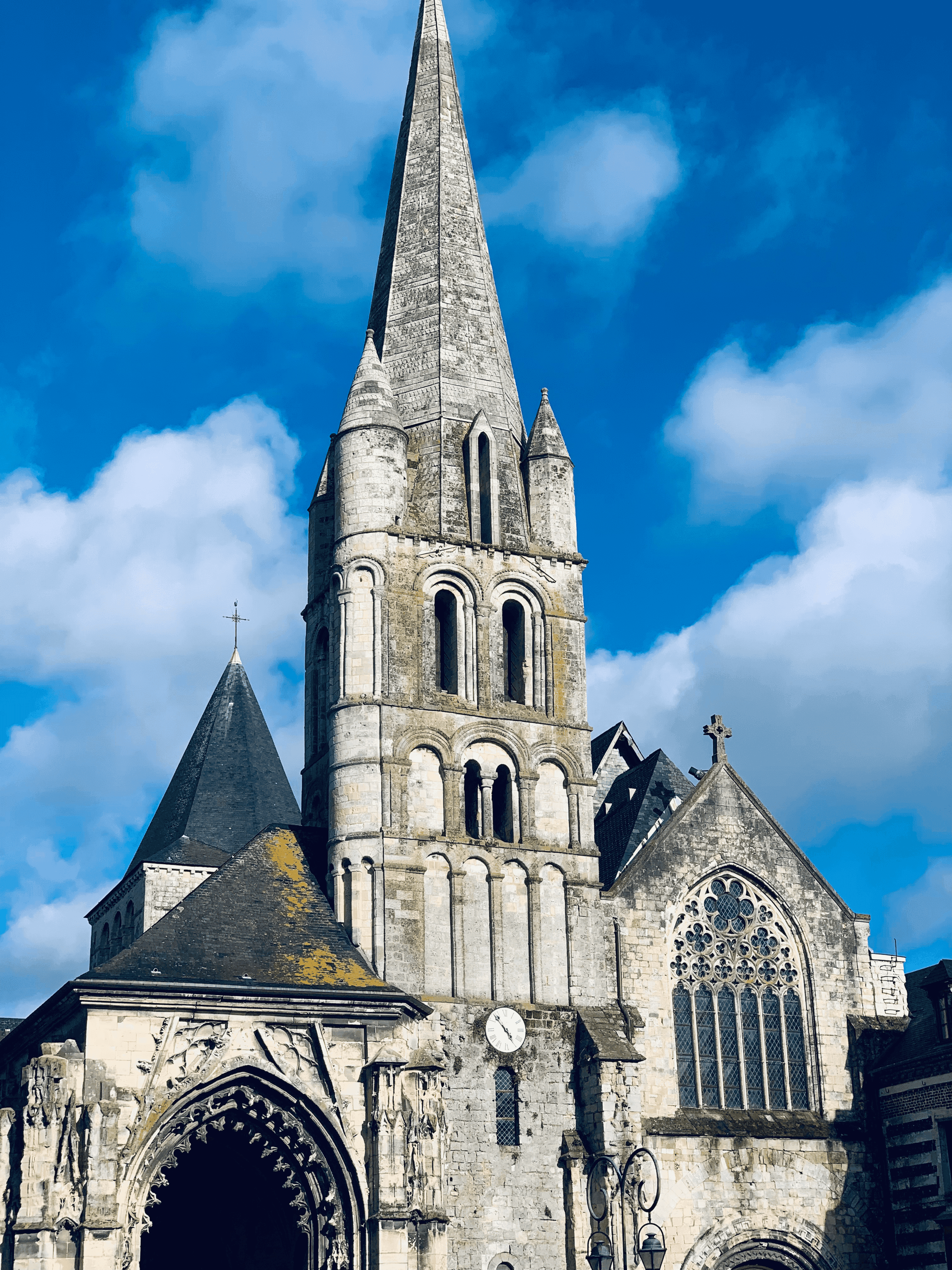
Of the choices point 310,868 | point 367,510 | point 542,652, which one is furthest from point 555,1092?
point 367,510

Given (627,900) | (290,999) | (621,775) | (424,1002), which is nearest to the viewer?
(290,999)

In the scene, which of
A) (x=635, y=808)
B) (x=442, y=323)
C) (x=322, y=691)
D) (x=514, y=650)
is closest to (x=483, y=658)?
(x=514, y=650)

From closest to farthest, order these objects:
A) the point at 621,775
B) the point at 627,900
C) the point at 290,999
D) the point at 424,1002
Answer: the point at 290,999 < the point at 424,1002 < the point at 627,900 < the point at 621,775

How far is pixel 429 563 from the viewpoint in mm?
31766

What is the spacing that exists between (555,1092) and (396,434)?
12.8 meters

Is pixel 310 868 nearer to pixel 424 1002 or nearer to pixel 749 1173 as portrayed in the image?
pixel 424 1002

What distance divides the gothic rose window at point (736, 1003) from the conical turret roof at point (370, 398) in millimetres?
11006

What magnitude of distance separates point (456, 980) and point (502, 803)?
3784mm

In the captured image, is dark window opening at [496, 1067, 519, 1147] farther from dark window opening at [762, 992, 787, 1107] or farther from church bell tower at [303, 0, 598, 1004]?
dark window opening at [762, 992, 787, 1107]

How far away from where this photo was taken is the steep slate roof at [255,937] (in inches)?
1030

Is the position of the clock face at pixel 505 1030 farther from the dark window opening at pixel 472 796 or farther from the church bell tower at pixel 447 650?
the dark window opening at pixel 472 796

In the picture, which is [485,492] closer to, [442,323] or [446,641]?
[446,641]

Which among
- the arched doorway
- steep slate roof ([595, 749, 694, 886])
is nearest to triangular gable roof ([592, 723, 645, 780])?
steep slate roof ([595, 749, 694, 886])

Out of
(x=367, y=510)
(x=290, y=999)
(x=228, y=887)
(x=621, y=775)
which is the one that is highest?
(x=367, y=510)
